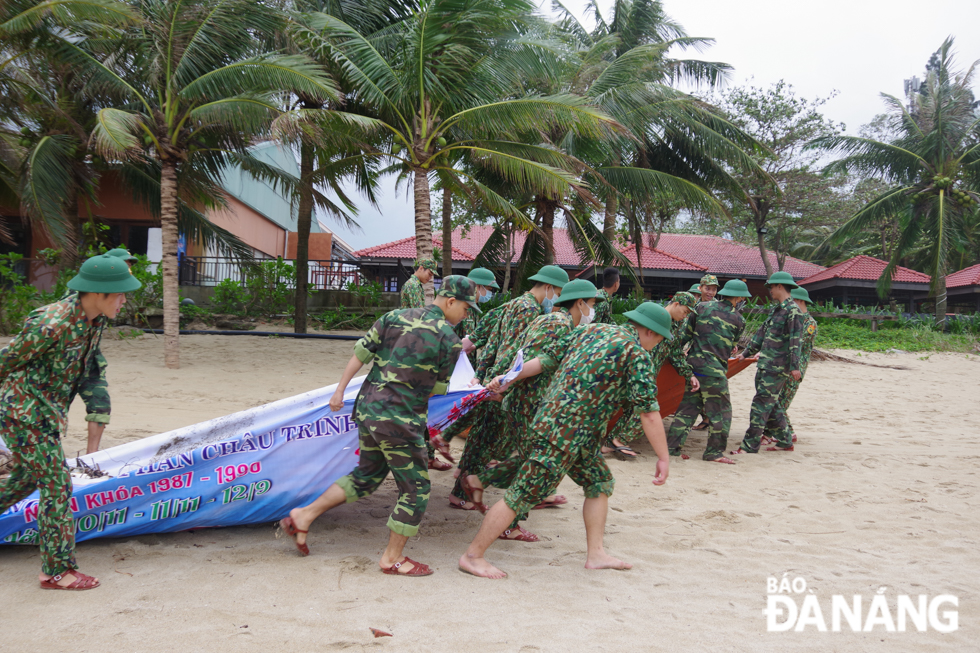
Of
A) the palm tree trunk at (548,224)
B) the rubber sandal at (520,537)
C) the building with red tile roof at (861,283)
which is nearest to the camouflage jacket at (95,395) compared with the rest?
the rubber sandal at (520,537)

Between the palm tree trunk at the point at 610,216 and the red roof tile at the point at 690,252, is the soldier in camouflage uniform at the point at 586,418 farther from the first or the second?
the red roof tile at the point at 690,252

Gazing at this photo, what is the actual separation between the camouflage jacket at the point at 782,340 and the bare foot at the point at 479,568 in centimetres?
464

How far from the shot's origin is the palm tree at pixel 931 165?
2155cm

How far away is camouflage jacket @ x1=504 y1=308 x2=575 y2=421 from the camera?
13.8ft

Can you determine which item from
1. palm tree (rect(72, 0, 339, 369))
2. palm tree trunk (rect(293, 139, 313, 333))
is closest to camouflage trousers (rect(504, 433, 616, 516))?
palm tree (rect(72, 0, 339, 369))

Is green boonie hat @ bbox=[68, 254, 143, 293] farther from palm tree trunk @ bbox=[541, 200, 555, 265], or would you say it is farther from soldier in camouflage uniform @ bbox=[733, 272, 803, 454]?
Result: palm tree trunk @ bbox=[541, 200, 555, 265]

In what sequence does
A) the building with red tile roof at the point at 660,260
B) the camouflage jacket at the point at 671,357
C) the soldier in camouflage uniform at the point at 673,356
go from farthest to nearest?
the building with red tile roof at the point at 660,260, the camouflage jacket at the point at 671,357, the soldier in camouflage uniform at the point at 673,356

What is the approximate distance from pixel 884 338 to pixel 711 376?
48.0 feet

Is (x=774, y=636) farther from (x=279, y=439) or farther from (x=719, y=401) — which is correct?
(x=719, y=401)

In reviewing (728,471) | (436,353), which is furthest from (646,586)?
(728,471)

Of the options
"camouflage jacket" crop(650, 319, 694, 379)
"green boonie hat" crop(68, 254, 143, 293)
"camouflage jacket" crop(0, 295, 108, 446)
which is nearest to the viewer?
"camouflage jacket" crop(0, 295, 108, 446)

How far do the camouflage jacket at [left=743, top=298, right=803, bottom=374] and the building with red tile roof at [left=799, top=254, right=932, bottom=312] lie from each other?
1944 centimetres

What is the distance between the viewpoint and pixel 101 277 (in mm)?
3318

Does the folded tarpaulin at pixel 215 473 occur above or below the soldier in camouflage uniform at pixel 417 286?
below
